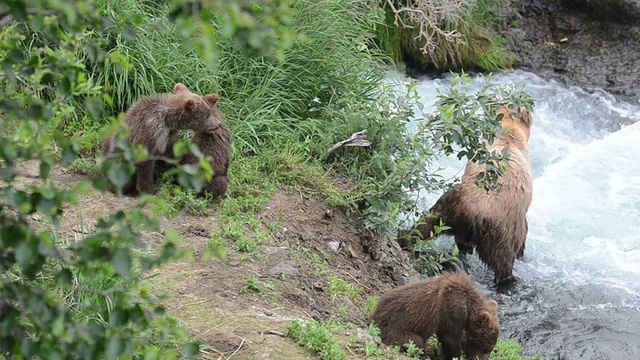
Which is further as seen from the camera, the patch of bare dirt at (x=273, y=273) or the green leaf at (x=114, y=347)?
the patch of bare dirt at (x=273, y=273)

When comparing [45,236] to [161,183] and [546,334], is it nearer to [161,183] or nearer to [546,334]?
[161,183]

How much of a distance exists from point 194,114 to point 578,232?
4.65 metres

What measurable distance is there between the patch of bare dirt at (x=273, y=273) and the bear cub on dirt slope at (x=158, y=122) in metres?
0.28

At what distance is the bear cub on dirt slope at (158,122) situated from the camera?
19.3ft

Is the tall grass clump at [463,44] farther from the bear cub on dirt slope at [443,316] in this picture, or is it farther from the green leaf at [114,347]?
the green leaf at [114,347]

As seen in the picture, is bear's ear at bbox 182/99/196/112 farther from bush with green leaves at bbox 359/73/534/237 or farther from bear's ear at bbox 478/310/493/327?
bear's ear at bbox 478/310/493/327

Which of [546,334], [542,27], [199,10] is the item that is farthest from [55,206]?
[542,27]

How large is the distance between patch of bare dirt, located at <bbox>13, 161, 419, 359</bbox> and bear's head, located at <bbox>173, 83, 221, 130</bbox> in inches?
26.6

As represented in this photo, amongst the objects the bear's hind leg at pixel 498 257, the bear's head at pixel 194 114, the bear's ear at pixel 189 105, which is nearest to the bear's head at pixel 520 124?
the bear's hind leg at pixel 498 257

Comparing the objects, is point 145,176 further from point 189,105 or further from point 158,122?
point 189,105

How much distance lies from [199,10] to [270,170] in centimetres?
504

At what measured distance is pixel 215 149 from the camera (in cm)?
625

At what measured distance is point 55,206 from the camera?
86.6 inches

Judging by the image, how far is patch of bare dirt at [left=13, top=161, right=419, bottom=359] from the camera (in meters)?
4.63
